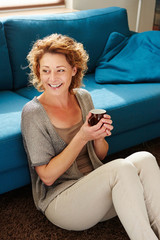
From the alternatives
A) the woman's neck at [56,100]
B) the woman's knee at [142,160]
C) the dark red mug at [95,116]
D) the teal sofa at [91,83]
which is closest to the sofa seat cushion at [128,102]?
the teal sofa at [91,83]

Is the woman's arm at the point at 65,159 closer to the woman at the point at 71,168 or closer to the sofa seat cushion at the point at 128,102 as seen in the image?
the woman at the point at 71,168

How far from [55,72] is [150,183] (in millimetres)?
613

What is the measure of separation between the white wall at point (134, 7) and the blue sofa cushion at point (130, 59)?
79 cm

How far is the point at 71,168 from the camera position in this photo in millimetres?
1467

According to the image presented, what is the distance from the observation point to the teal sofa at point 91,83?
1.71 meters

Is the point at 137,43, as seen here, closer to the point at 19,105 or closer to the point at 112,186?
the point at 19,105

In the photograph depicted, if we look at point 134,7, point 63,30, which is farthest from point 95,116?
point 134,7

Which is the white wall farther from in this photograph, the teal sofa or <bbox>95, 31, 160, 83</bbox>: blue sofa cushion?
<bbox>95, 31, 160, 83</bbox>: blue sofa cushion

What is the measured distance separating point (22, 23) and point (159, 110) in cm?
109

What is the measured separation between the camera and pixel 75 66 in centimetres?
147

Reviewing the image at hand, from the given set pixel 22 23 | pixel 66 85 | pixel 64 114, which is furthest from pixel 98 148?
pixel 22 23

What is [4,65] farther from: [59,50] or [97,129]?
[97,129]

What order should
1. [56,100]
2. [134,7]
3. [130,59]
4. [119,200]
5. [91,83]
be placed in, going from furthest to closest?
[134,7]
[130,59]
[91,83]
[56,100]
[119,200]

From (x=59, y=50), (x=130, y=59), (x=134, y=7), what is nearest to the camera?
(x=59, y=50)
